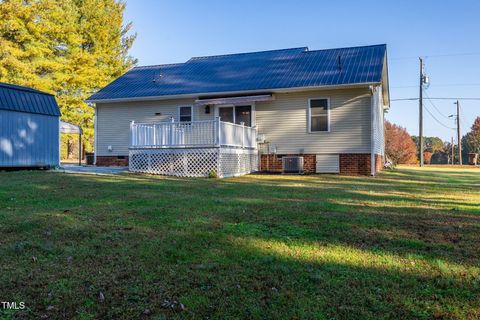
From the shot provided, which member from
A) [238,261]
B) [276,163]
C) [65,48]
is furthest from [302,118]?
[65,48]

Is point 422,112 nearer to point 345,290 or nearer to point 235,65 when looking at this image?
point 235,65

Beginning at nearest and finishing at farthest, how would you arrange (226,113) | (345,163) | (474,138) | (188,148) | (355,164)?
1. (188,148)
2. (355,164)
3. (345,163)
4. (226,113)
5. (474,138)

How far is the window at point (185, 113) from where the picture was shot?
16781 mm

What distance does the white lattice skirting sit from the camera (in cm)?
1282

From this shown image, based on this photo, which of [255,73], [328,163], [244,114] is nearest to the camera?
[328,163]

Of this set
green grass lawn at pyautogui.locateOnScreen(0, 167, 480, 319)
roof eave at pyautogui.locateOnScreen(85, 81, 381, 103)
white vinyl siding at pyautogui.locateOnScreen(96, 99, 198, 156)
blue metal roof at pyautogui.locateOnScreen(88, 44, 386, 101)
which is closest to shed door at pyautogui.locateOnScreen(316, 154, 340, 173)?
roof eave at pyautogui.locateOnScreen(85, 81, 381, 103)

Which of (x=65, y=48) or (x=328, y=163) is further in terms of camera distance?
(x=65, y=48)

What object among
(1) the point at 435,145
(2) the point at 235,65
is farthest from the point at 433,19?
(1) the point at 435,145

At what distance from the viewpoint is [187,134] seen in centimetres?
1334

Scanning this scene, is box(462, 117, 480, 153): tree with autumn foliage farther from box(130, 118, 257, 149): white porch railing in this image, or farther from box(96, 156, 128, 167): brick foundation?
box(96, 156, 128, 167): brick foundation

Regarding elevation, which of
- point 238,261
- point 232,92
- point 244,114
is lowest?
point 238,261

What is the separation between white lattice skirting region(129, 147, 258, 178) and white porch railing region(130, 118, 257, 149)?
0.64ft

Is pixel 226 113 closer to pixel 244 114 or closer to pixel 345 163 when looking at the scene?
pixel 244 114

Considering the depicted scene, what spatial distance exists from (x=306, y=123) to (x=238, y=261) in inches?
474
